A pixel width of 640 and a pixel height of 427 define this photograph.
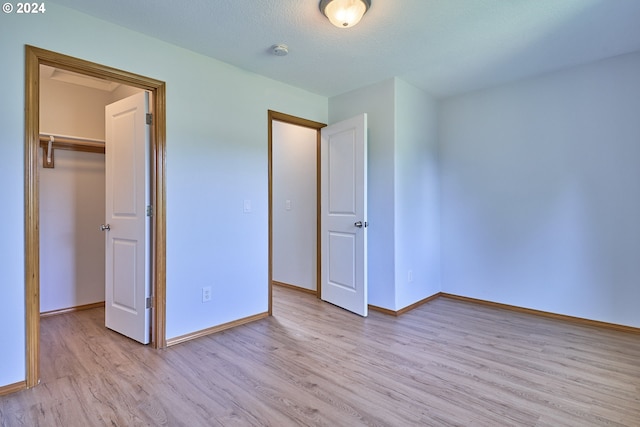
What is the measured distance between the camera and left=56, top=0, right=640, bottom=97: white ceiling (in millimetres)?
2104

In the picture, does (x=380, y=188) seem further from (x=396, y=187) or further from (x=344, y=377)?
(x=344, y=377)

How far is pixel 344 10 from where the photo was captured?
2021 mm

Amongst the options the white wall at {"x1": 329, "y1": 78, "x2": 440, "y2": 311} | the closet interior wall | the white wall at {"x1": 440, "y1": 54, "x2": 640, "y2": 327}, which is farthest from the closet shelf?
the white wall at {"x1": 440, "y1": 54, "x2": 640, "y2": 327}

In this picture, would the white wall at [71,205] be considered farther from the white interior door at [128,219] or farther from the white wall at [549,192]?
the white wall at [549,192]

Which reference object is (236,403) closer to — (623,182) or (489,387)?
(489,387)

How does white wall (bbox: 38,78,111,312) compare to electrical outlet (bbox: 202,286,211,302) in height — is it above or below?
above

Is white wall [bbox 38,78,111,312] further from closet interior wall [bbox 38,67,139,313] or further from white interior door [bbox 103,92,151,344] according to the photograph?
white interior door [bbox 103,92,151,344]

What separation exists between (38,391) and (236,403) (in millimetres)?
1195

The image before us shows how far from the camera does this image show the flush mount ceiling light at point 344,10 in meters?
1.99

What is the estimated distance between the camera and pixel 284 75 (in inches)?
126

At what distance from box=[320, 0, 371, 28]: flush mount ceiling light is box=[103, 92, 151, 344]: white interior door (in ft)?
5.06

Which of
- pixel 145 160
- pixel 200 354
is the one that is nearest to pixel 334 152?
pixel 145 160

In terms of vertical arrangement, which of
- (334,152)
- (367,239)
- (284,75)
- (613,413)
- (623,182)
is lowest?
(613,413)

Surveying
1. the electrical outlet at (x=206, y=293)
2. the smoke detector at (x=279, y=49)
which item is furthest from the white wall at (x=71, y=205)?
the smoke detector at (x=279, y=49)
